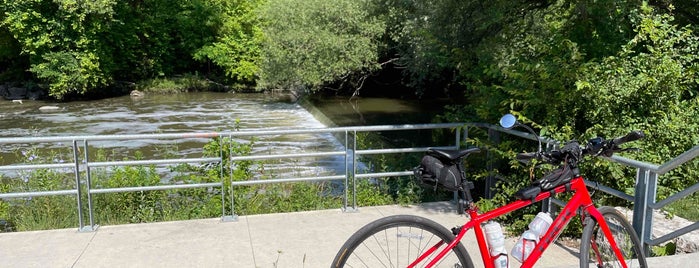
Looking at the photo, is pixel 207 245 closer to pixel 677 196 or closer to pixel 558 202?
pixel 558 202

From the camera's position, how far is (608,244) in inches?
131

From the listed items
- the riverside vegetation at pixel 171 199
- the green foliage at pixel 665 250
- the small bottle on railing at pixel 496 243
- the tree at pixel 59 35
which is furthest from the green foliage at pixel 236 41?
the small bottle on railing at pixel 496 243

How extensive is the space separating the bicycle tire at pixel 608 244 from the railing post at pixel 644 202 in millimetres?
957

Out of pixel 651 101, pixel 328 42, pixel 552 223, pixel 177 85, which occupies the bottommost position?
pixel 177 85

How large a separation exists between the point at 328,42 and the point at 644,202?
17268 millimetres

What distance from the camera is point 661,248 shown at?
194 inches

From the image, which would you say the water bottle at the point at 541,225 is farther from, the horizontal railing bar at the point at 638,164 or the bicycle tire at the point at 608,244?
the horizontal railing bar at the point at 638,164

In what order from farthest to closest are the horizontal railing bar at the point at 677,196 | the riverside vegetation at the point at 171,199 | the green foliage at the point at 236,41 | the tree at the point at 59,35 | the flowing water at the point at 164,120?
the green foliage at the point at 236,41 → the tree at the point at 59,35 → the flowing water at the point at 164,120 → the riverside vegetation at the point at 171,199 → the horizontal railing bar at the point at 677,196

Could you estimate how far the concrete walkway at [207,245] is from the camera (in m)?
4.86

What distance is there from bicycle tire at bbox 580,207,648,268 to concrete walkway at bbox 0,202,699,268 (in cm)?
70

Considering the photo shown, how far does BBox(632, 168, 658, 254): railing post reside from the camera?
14.3ft

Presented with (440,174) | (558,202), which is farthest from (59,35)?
(440,174)

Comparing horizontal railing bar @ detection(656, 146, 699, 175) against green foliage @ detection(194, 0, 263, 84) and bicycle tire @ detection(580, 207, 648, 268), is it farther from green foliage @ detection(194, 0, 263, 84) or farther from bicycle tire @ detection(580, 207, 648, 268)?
green foliage @ detection(194, 0, 263, 84)

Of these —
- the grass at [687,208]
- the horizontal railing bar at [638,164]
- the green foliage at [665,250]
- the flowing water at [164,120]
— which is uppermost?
the horizontal railing bar at [638,164]
